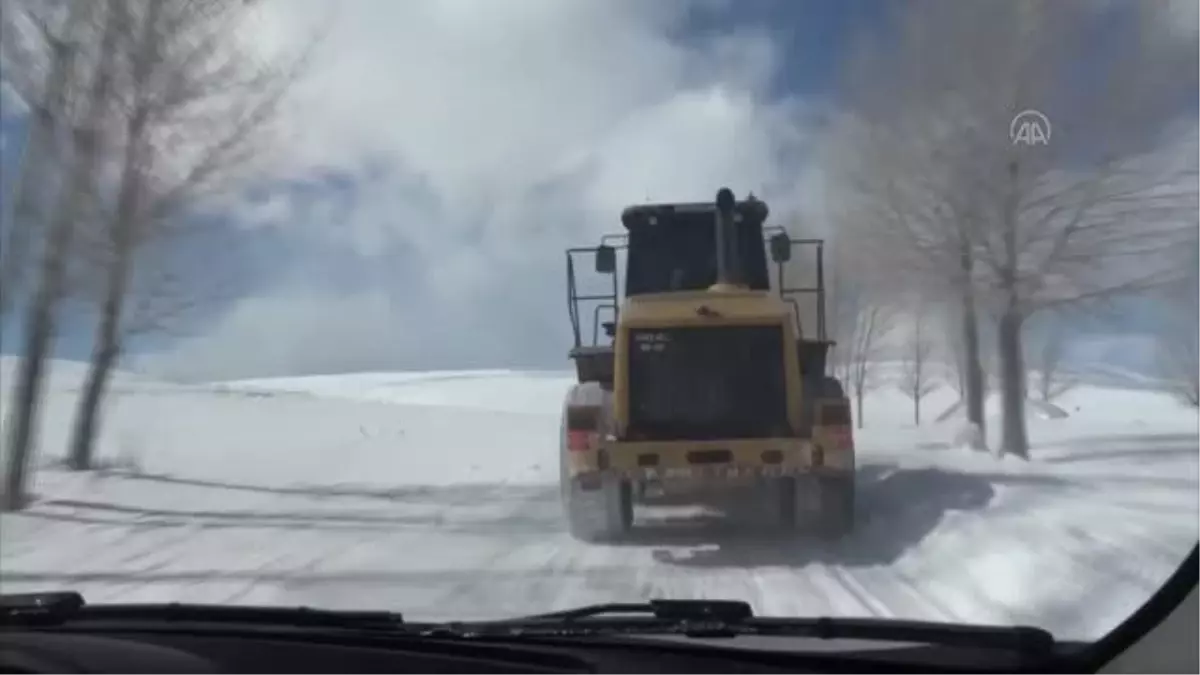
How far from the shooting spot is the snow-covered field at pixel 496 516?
441 cm

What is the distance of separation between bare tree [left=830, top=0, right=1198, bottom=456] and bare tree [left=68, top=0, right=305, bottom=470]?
2.30m

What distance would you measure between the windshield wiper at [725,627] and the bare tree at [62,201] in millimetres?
2270

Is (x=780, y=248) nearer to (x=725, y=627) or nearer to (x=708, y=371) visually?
(x=708, y=371)

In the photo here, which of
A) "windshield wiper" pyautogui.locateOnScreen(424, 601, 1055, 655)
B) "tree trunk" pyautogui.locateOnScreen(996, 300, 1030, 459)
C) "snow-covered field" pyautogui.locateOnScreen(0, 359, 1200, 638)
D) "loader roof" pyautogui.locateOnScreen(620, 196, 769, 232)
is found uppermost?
"loader roof" pyautogui.locateOnScreen(620, 196, 769, 232)

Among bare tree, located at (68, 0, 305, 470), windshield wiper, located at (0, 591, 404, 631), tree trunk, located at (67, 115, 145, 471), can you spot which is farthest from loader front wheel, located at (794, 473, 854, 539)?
tree trunk, located at (67, 115, 145, 471)

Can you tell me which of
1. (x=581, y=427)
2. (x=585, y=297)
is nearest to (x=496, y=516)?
(x=581, y=427)

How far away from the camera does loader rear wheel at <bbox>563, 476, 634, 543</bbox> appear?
16.9 ft

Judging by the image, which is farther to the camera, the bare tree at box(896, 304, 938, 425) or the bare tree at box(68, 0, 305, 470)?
the bare tree at box(68, 0, 305, 470)

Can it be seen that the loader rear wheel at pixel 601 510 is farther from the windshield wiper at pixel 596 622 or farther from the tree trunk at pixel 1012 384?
the tree trunk at pixel 1012 384

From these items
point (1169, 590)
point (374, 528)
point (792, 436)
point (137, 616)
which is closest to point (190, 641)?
point (137, 616)

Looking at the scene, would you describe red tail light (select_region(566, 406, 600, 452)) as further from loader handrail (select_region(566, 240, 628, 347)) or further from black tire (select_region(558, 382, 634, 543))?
loader handrail (select_region(566, 240, 628, 347))

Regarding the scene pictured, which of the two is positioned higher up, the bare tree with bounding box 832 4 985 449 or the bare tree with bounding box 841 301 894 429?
the bare tree with bounding box 832 4 985 449

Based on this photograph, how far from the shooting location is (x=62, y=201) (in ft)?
18.6

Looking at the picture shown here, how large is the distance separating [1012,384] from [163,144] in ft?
10.6
